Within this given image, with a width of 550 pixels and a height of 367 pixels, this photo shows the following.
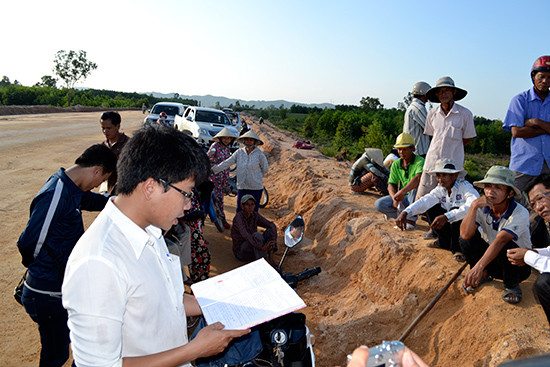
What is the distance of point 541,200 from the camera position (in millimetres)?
3166

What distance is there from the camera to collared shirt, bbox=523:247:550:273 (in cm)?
283

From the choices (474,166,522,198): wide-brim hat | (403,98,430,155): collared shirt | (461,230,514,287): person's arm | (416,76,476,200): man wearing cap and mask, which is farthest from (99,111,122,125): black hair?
(461,230,514,287): person's arm

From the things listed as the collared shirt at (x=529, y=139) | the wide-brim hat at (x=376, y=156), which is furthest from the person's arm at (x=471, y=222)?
the wide-brim hat at (x=376, y=156)

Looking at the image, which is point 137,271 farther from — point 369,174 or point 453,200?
point 369,174

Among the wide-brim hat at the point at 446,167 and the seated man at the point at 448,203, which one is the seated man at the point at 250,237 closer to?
the seated man at the point at 448,203

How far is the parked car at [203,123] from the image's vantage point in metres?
11.8

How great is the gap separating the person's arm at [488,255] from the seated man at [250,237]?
2956 mm

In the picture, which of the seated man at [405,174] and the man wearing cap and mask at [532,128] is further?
the seated man at [405,174]

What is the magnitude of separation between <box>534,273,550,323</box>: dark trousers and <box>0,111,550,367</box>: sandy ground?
0.15 meters

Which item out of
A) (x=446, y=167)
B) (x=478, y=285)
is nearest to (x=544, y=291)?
(x=478, y=285)

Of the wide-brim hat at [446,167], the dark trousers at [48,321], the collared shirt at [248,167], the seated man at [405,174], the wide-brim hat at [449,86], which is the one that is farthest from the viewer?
the collared shirt at [248,167]

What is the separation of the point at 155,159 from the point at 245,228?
4.30m

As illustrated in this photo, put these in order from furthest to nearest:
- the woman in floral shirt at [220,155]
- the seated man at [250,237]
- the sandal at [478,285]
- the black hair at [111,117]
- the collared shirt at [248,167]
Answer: the woman in floral shirt at [220,155]
the collared shirt at [248,167]
the seated man at [250,237]
the black hair at [111,117]
the sandal at [478,285]

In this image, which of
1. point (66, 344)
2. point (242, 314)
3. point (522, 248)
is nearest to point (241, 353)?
point (242, 314)
